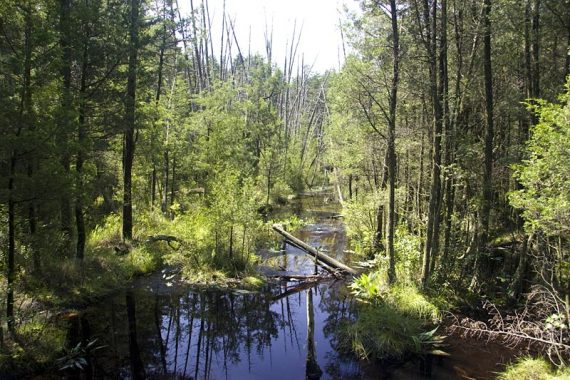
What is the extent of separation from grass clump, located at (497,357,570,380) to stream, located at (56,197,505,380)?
307 millimetres

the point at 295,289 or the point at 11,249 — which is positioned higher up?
the point at 11,249

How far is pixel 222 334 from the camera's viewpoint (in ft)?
30.4

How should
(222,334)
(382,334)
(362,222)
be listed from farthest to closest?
1. (362,222)
2. (222,334)
3. (382,334)

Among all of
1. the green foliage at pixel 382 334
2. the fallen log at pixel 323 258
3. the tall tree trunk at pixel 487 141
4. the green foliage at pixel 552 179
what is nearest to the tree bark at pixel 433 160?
the tall tree trunk at pixel 487 141

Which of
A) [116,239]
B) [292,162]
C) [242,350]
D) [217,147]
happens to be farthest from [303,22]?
[242,350]

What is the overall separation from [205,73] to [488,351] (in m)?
25.5

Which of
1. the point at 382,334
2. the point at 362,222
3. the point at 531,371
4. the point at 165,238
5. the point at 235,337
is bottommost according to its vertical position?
the point at 235,337

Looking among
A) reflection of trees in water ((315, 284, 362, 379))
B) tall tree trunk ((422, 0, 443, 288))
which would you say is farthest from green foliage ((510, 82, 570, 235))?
reflection of trees in water ((315, 284, 362, 379))

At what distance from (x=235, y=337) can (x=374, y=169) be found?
9834 mm


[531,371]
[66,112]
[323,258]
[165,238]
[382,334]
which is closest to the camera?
[531,371]

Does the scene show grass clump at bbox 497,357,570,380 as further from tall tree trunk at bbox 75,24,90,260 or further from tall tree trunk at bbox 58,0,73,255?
tall tree trunk at bbox 75,24,90,260

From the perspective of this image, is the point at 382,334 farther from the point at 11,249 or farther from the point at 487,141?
the point at 11,249

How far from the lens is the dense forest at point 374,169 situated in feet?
22.3

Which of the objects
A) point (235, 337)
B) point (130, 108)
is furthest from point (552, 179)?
point (130, 108)
